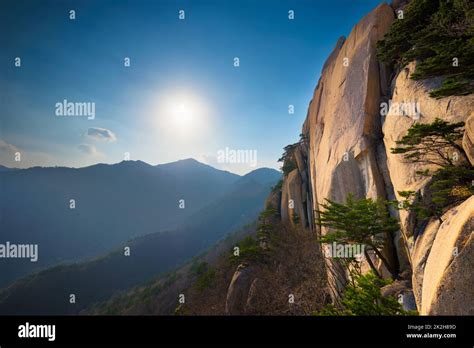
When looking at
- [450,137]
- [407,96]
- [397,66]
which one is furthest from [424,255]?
[397,66]

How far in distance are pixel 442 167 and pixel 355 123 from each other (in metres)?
6.73

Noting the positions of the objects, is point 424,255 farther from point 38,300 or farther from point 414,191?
point 38,300

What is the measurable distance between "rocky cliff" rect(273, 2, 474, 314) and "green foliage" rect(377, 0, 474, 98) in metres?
0.66

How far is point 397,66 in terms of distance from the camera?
12047 mm

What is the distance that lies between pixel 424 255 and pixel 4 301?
391ft

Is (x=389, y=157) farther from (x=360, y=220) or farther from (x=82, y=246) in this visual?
(x=82, y=246)

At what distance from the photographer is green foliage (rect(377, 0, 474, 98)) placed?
22.2ft

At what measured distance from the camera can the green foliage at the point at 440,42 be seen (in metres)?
6.76

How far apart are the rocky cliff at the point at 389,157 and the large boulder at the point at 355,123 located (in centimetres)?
5
